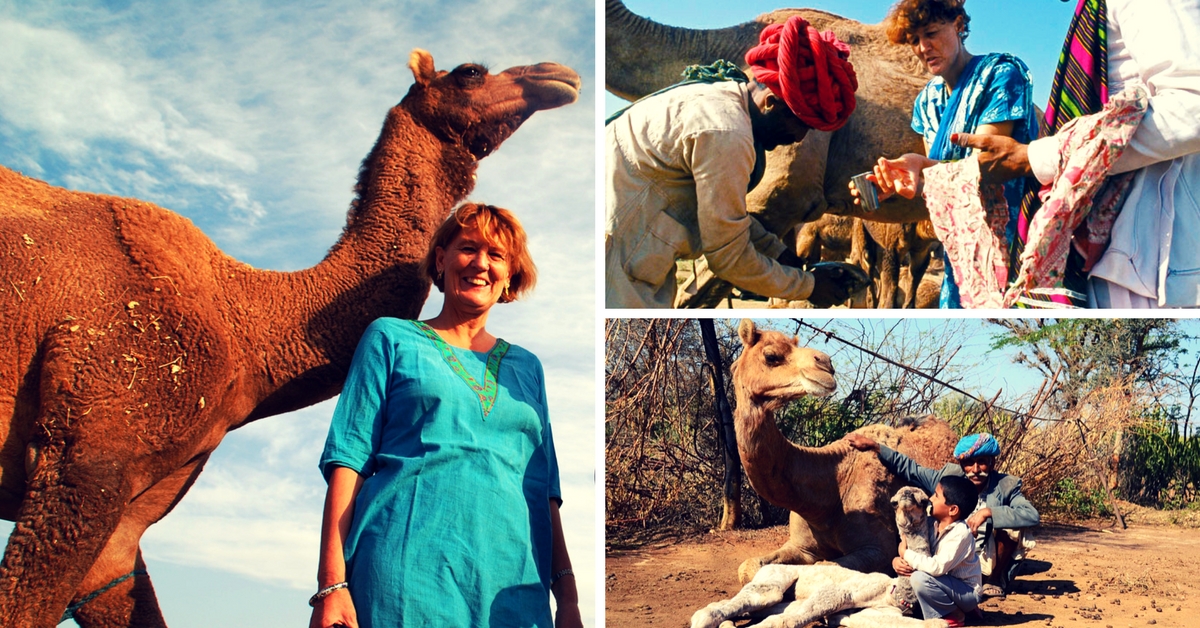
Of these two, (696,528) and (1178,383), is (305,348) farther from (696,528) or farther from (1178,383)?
(1178,383)

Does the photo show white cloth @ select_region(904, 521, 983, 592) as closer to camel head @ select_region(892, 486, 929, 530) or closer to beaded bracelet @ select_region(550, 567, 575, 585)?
camel head @ select_region(892, 486, 929, 530)

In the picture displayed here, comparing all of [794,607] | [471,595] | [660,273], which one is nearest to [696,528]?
[794,607]

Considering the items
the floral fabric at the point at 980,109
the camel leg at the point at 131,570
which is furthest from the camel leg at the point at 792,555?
the camel leg at the point at 131,570

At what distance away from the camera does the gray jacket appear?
3.71 m

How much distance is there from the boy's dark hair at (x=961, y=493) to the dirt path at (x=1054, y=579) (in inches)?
13.9

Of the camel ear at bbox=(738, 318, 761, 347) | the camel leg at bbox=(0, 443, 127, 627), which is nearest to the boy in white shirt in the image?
the camel ear at bbox=(738, 318, 761, 347)

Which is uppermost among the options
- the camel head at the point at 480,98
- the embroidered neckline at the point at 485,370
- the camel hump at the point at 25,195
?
the camel head at the point at 480,98

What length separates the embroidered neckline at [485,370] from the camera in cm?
293

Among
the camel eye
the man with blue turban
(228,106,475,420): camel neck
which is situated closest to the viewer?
(228,106,475,420): camel neck

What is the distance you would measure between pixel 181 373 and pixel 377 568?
114cm

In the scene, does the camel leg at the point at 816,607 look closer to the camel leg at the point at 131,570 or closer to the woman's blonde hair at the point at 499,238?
the woman's blonde hair at the point at 499,238

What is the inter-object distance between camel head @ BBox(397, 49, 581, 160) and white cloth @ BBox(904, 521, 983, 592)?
232 cm

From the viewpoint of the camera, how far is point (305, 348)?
3.58m

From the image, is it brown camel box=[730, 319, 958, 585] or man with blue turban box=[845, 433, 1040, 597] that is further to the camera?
brown camel box=[730, 319, 958, 585]
